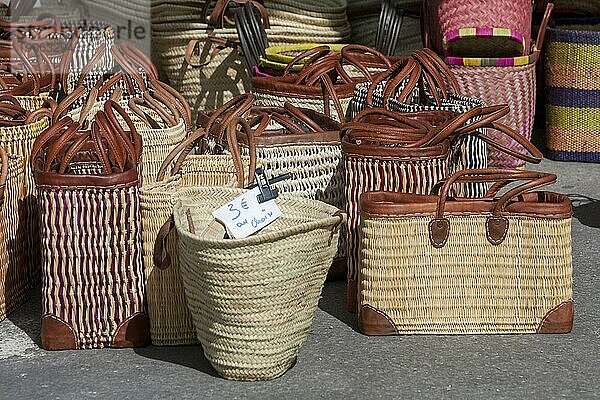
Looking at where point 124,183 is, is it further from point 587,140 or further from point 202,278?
point 587,140

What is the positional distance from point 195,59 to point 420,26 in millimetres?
1045

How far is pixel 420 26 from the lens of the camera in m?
5.10

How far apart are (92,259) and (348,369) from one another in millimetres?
743

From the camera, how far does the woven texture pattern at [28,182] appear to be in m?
3.47

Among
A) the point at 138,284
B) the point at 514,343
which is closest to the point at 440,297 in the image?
the point at 514,343

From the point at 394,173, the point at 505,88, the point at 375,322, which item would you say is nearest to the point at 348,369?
the point at 375,322

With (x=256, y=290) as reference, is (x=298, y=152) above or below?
above

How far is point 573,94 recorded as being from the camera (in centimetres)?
484

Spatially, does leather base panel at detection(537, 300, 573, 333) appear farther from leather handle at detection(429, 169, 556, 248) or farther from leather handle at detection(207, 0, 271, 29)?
leather handle at detection(207, 0, 271, 29)

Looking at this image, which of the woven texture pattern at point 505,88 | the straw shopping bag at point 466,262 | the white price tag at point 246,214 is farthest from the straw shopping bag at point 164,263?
the woven texture pattern at point 505,88

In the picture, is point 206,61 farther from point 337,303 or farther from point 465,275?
point 465,275

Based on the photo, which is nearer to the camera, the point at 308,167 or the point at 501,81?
the point at 308,167

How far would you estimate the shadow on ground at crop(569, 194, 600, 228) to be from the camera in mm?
4102

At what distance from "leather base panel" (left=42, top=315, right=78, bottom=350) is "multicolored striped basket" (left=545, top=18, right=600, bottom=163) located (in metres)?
2.68
